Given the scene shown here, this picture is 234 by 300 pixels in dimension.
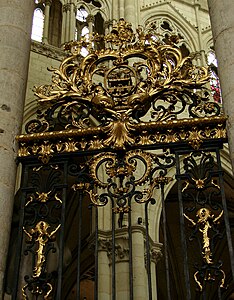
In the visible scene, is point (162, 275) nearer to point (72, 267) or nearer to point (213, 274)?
point (72, 267)

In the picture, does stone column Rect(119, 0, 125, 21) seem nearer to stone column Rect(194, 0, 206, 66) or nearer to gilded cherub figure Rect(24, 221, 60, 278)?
stone column Rect(194, 0, 206, 66)

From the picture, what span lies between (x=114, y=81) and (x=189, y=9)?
43.8 feet

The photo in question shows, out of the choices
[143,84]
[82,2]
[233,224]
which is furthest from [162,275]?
[143,84]

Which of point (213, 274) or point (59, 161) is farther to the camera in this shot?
point (59, 161)

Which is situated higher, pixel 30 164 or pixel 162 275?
pixel 162 275

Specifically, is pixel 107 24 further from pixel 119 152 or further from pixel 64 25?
pixel 119 152

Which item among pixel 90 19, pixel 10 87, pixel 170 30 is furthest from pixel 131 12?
pixel 10 87

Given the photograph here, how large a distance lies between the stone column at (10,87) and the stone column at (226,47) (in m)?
1.89

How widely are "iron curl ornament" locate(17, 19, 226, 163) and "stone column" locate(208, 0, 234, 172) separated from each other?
7.4 inches

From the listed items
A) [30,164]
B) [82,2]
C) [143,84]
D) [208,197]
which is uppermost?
[82,2]

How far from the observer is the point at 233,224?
18188mm

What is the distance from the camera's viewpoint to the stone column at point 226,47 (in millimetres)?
5121

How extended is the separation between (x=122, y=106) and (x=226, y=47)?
115 cm

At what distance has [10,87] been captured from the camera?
17.6 feet
